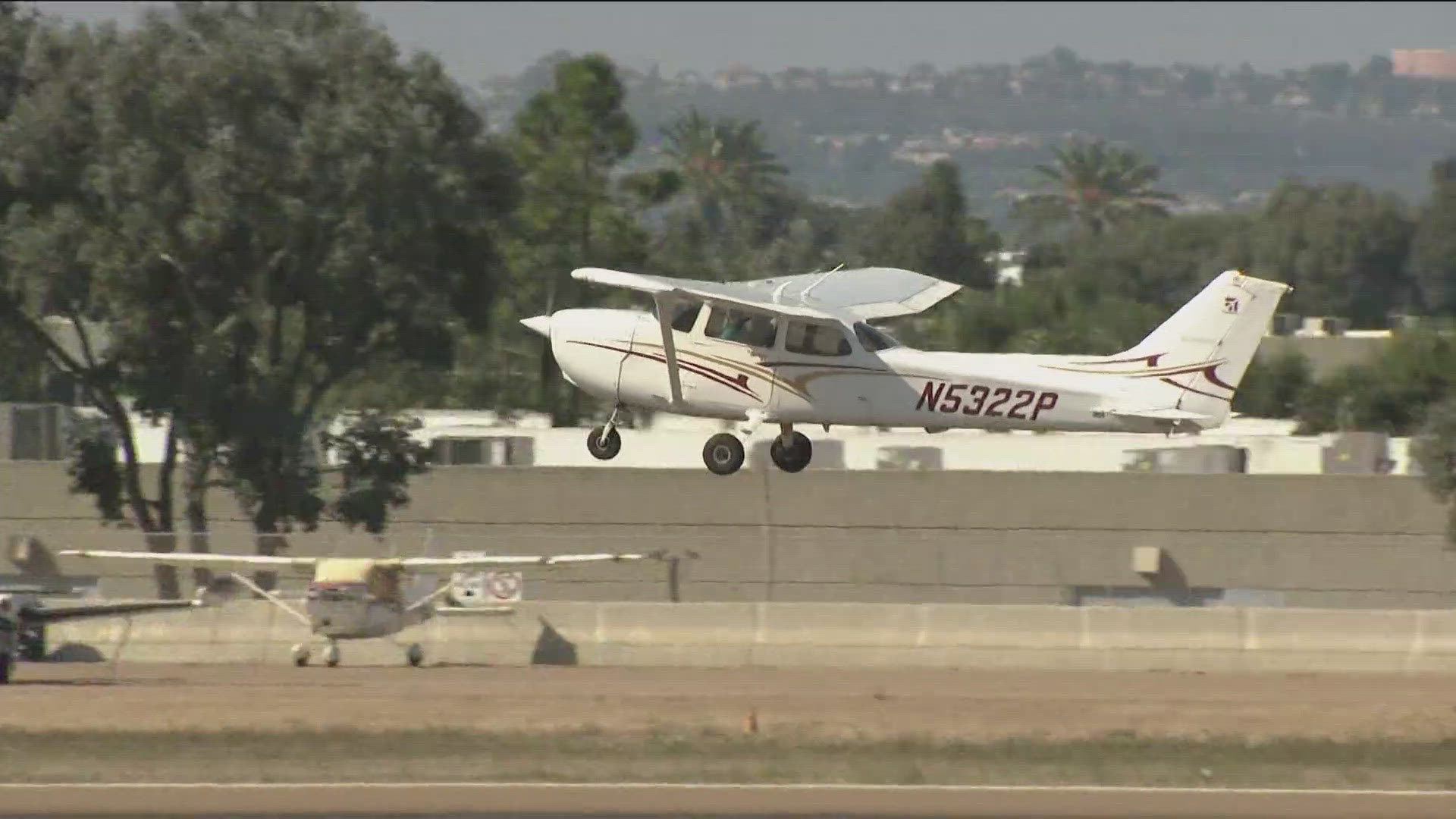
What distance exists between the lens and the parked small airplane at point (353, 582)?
3553 centimetres

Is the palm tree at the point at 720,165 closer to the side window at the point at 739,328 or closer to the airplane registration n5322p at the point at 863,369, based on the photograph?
the airplane registration n5322p at the point at 863,369

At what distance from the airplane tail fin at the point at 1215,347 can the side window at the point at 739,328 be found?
13.9 ft

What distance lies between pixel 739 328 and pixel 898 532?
18.3 m

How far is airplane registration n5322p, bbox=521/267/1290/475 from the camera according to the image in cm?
2566

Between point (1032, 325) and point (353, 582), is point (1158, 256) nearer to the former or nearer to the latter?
point (1032, 325)

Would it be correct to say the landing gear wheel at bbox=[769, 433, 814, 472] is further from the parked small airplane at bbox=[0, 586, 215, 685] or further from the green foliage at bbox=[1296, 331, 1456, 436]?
the green foliage at bbox=[1296, 331, 1456, 436]

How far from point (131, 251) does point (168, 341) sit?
2.08 m

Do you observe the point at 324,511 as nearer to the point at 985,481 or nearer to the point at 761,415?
the point at 985,481

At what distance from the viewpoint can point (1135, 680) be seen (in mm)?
34625

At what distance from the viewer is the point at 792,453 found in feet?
90.1

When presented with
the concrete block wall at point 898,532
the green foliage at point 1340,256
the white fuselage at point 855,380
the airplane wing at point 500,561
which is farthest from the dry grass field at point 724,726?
the green foliage at point 1340,256

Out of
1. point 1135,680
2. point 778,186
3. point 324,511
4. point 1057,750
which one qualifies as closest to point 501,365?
point 324,511

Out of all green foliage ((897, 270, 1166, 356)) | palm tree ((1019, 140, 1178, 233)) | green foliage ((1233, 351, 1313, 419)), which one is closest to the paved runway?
green foliage ((897, 270, 1166, 356))

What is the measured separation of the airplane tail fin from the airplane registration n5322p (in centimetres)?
1
